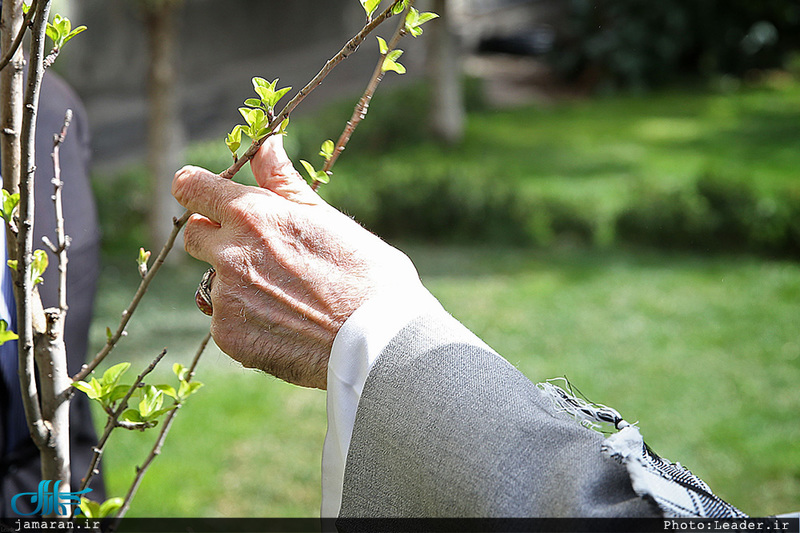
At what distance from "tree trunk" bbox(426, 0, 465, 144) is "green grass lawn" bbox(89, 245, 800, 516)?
3320mm

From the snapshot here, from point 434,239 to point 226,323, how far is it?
666cm

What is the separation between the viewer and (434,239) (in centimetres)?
763

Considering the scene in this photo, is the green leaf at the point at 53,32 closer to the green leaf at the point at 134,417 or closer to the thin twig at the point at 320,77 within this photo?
the thin twig at the point at 320,77

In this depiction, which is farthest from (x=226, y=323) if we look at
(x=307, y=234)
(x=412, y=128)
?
(x=412, y=128)

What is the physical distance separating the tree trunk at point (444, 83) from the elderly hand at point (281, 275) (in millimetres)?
9070

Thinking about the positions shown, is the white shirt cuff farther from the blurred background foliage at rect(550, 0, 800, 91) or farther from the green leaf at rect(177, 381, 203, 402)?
the blurred background foliage at rect(550, 0, 800, 91)

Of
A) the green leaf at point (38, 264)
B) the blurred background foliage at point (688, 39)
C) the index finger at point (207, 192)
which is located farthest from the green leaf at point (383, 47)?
the blurred background foliage at point (688, 39)

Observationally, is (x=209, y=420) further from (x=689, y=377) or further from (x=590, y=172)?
(x=590, y=172)

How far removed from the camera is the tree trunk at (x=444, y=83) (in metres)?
9.74

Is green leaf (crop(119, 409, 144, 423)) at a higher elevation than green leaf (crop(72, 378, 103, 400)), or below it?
below

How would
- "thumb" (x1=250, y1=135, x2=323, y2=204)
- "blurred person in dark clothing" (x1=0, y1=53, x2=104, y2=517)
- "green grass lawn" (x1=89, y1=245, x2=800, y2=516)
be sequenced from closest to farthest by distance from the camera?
"thumb" (x1=250, y1=135, x2=323, y2=204) < "blurred person in dark clothing" (x1=0, y1=53, x2=104, y2=517) < "green grass lawn" (x1=89, y1=245, x2=800, y2=516)

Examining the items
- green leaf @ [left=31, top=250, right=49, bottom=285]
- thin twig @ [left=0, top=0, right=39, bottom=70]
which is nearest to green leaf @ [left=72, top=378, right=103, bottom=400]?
green leaf @ [left=31, top=250, right=49, bottom=285]

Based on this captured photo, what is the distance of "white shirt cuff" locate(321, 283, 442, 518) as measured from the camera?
37.3 inches

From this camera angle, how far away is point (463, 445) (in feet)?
2.81
